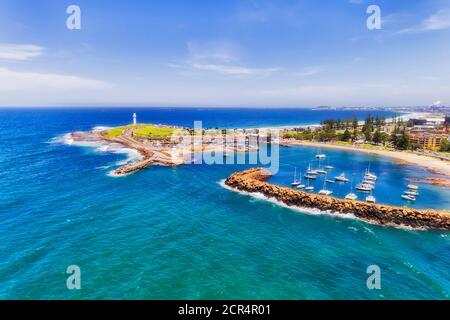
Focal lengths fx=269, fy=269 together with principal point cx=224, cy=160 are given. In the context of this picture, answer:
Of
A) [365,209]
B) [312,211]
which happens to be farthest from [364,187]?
[312,211]

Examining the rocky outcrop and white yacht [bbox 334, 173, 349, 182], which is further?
the rocky outcrop

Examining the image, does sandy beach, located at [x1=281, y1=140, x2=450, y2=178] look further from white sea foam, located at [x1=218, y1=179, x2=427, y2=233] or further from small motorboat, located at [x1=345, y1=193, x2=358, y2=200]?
white sea foam, located at [x1=218, y1=179, x2=427, y2=233]

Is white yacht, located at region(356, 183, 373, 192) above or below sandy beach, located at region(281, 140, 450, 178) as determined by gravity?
below

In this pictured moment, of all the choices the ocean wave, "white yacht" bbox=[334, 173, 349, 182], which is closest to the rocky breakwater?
"white yacht" bbox=[334, 173, 349, 182]

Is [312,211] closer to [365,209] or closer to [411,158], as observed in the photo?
[365,209]

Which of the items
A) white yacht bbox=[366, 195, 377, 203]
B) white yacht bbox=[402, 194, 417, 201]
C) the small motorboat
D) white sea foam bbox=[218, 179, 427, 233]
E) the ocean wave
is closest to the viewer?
white sea foam bbox=[218, 179, 427, 233]

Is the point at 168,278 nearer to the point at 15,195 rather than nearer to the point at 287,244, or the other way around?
the point at 287,244
